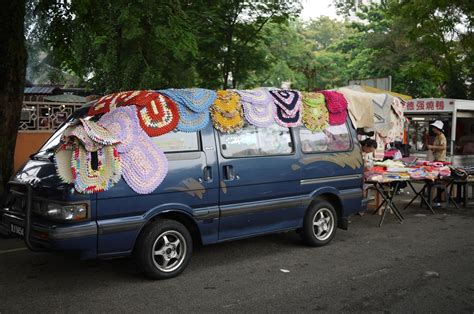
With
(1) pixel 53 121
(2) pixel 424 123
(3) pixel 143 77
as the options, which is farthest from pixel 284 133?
(2) pixel 424 123

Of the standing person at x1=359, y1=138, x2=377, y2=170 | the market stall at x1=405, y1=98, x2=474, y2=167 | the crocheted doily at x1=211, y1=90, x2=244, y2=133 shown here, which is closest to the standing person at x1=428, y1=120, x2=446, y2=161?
the standing person at x1=359, y1=138, x2=377, y2=170

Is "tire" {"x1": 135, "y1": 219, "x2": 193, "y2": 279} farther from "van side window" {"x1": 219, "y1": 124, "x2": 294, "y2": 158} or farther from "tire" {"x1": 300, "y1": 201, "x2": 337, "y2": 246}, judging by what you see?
"tire" {"x1": 300, "y1": 201, "x2": 337, "y2": 246}

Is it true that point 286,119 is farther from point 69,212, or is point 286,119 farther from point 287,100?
point 69,212

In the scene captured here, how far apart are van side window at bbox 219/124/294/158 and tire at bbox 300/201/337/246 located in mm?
924

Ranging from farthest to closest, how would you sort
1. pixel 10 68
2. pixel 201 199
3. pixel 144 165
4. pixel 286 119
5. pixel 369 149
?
pixel 369 149 → pixel 10 68 → pixel 286 119 → pixel 201 199 → pixel 144 165

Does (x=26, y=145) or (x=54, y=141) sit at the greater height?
(x=54, y=141)

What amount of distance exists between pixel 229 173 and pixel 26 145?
811cm

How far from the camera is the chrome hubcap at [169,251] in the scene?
517 cm

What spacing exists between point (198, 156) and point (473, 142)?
37.3 feet

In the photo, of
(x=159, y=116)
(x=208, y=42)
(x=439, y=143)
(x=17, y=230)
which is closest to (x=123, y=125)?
(x=159, y=116)

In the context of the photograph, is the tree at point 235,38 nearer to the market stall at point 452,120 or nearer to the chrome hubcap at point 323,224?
the market stall at point 452,120

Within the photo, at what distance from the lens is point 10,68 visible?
24.8ft

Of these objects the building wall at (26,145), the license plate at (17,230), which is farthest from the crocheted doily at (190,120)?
the building wall at (26,145)

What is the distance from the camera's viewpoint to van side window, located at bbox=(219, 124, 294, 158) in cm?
574
